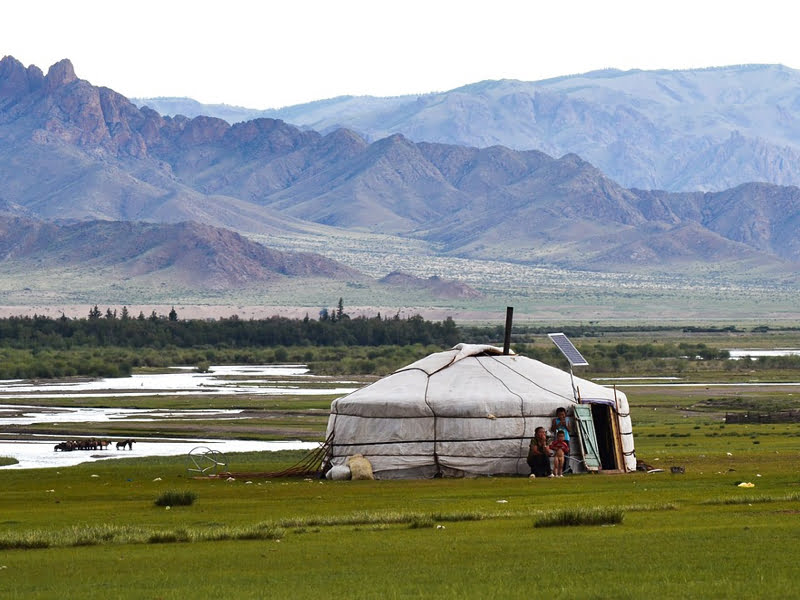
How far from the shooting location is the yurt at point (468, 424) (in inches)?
1159

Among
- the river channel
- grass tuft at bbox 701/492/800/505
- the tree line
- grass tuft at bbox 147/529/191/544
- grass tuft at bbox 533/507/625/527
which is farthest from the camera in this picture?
the tree line

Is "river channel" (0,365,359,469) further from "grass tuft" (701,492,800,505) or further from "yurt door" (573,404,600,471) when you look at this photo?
"grass tuft" (701,492,800,505)

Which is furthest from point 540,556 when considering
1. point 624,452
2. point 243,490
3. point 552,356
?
point 552,356

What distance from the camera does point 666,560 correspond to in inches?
607

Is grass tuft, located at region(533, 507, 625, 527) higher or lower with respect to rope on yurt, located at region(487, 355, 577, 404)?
lower

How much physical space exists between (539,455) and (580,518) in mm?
9398

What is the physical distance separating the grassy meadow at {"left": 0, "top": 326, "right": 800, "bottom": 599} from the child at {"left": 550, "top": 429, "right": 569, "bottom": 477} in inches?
21.2

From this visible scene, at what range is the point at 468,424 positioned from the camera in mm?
29438

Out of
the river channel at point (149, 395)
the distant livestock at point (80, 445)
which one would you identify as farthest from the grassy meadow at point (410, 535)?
the distant livestock at point (80, 445)

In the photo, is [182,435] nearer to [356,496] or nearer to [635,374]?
[356,496]

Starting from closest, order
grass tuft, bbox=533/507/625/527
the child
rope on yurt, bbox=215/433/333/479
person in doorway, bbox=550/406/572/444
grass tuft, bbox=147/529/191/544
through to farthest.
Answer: grass tuft, bbox=147/529/191/544 < grass tuft, bbox=533/507/625/527 < the child < person in doorway, bbox=550/406/572/444 < rope on yurt, bbox=215/433/333/479

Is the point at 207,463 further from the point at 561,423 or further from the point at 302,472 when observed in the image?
the point at 561,423

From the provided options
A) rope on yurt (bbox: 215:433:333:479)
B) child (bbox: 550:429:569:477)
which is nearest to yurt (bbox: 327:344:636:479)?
rope on yurt (bbox: 215:433:333:479)

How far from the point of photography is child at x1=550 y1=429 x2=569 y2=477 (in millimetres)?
28266
